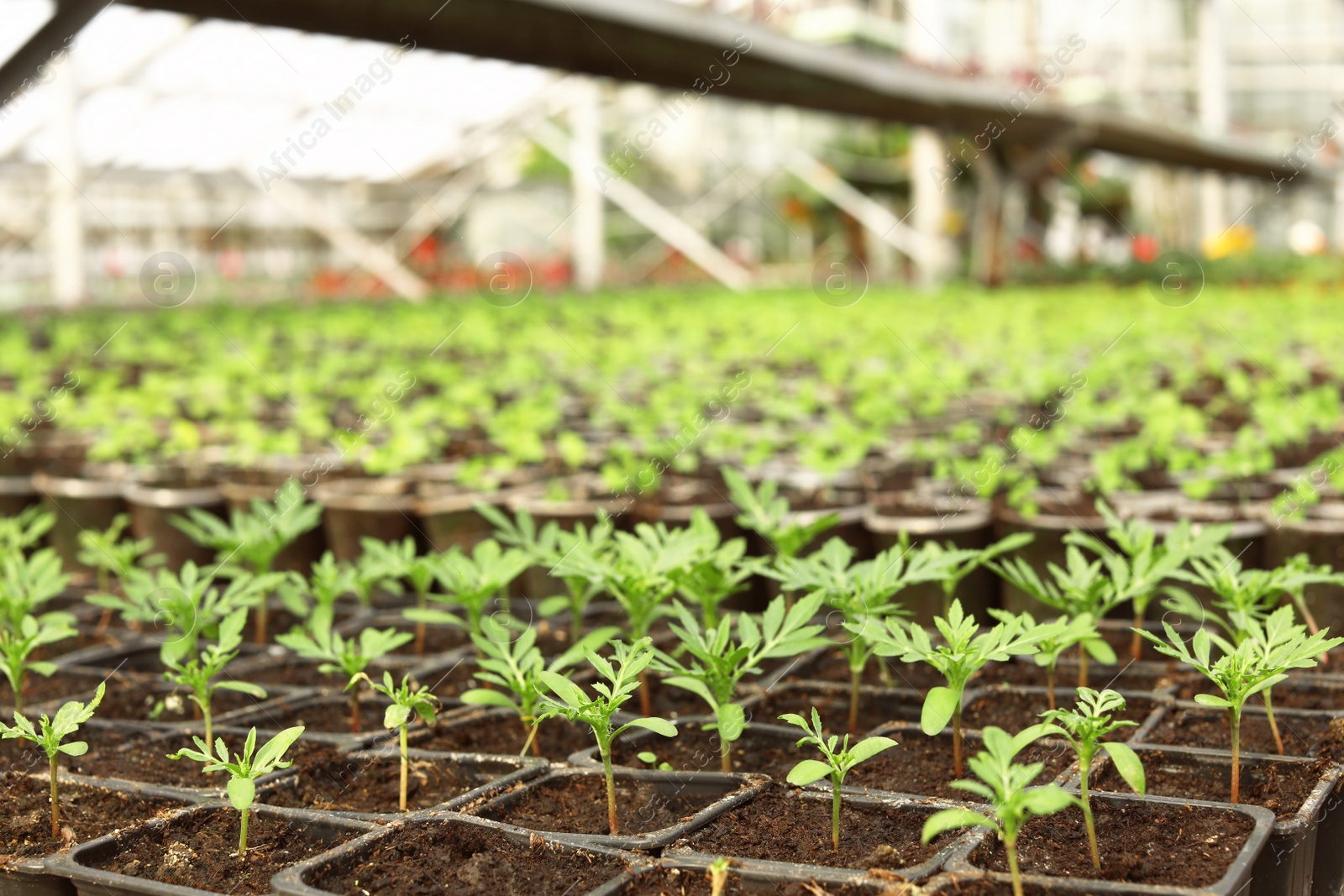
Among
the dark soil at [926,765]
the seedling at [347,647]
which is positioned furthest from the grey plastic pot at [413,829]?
the dark soil at [926,765]

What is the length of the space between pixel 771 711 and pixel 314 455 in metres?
2.52

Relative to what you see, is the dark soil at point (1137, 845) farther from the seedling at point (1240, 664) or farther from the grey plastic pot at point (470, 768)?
the grey plastic pot at point (470, 768)

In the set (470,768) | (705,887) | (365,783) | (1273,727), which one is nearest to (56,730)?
(365,783)

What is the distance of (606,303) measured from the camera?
34.7ft

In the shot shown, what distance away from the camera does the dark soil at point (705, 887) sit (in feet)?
4.57

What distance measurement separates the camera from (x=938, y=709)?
59.3 inches

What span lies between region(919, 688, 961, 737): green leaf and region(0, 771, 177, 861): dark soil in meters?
1.04

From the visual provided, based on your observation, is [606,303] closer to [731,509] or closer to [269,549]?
[731,509]

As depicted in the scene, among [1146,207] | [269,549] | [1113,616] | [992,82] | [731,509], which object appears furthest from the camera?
[1146,207]

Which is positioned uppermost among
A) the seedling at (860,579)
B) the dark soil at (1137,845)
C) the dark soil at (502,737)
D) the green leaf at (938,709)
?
the seedling at (860,579)

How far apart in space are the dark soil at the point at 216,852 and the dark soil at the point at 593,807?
0.23 metres

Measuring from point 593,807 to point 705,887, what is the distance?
0.99 feet

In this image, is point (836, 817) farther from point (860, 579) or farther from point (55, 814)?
point (55, 814)

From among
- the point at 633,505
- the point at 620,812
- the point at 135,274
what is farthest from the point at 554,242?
the point at 620,812
